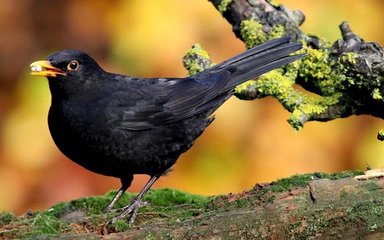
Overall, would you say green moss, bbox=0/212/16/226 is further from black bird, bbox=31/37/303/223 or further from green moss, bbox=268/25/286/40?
green moss, bbox=268/25/286/40

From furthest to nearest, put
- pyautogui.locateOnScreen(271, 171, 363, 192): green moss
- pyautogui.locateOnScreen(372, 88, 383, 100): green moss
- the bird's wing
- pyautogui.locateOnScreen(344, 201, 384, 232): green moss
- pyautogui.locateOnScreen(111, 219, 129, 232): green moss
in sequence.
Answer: the bird's wing → pyautogui.locateOnScreen(372, 88, 383, 100): green moss → pyautogui.locateOnScreen(271, 171, 363, 192): green moss → pyautogui.locateOnScreen(111, 219, 129, 232): green moss → pyautogui.locateOnScreen(344, 201, 384, 232): green moss

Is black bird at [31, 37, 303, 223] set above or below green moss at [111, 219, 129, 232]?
above

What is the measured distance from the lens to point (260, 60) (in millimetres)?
5328

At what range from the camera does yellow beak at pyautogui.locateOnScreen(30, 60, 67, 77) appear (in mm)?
4773

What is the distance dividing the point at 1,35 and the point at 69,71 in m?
2.75

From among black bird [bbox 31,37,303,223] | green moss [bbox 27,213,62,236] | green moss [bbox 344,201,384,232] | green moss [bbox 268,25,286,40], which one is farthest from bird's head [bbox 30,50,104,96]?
green moss [bbox 344,201,384,232]

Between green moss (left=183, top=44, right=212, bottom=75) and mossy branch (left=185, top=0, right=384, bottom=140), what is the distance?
1.1 inches

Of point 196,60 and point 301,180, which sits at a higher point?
point 196,60

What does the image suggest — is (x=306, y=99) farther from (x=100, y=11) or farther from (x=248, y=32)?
(x=100, y=11)

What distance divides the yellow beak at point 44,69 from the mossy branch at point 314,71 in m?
1.05

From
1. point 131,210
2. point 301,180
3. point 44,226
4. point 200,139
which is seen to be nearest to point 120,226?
point 44,226

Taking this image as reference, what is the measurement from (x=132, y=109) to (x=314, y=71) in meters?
1.12

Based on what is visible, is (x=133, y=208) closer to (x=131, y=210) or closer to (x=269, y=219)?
(x=131, y=210)

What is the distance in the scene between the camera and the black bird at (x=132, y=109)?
4.88 m
